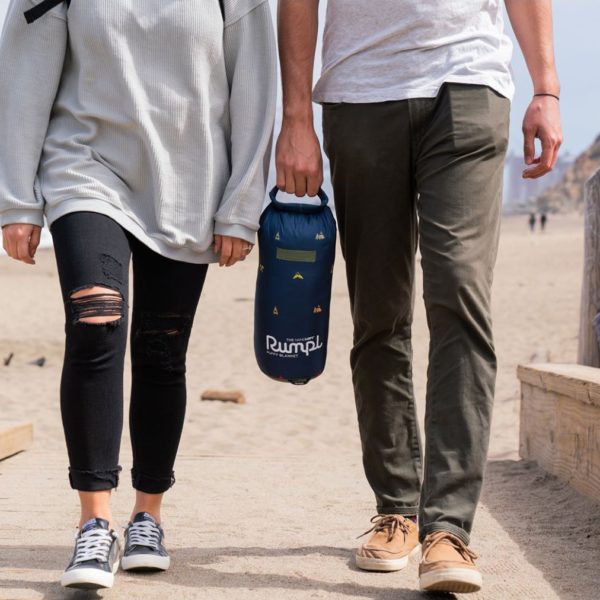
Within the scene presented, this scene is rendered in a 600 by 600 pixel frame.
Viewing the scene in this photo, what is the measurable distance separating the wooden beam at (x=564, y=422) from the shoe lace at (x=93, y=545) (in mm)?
1839

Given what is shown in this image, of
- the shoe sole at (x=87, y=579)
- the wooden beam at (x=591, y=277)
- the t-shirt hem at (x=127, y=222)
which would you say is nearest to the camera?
the shoe sole at (x=87, y=579)

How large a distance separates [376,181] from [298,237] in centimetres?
27

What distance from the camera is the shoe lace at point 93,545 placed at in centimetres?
253

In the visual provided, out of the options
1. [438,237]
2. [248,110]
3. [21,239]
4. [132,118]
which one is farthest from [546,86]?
[21,239]

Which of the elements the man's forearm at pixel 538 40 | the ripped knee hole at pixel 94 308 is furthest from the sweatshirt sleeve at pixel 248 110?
the man's forearm at pixel 538 40

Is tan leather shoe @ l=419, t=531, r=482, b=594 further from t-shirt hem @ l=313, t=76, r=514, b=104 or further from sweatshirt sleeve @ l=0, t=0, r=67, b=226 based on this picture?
sweatshirt sleeve @ l=0, t=0, r=67, b=226

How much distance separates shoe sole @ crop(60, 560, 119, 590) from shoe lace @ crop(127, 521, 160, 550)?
1.08ft

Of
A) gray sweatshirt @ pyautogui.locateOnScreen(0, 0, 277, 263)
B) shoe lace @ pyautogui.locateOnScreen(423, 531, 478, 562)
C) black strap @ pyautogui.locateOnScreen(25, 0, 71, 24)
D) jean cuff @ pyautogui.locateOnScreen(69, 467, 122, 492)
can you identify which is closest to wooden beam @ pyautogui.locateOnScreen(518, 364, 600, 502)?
shoe lace @ pyautogui.locateOnScreen(423, 531, 478, 562)

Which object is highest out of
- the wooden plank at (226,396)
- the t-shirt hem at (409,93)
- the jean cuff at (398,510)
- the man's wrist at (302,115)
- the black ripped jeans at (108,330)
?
the t-shirt hem at (409,93)

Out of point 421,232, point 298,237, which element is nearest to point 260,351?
point 298,237

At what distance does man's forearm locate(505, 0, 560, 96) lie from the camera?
2.89 m

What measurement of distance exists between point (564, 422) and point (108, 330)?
217 centimetres

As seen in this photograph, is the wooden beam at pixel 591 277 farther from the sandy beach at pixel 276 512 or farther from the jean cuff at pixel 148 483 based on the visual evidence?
the jean cuff at pixel 148 483

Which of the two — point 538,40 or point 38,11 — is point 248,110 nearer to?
point 38,11
